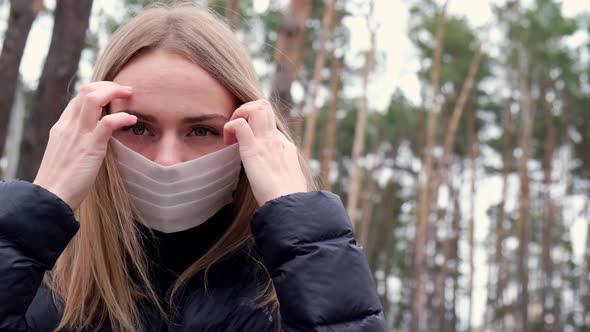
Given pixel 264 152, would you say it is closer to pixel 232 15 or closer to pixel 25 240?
pixel 25 240

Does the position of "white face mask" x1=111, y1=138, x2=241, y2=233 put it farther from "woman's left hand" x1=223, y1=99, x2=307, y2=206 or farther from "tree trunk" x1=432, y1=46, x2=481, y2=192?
"tree trunk" x1=432, y1=46, x2=481, y2=192

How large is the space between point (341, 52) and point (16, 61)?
1482 centimetres

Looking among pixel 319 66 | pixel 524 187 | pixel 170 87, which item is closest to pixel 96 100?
pixel 170 87

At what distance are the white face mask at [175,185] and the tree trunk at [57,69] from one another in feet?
11.3

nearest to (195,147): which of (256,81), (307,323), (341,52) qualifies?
(256,81)

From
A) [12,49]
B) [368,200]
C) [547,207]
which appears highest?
[12,49]

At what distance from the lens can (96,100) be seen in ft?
5.19

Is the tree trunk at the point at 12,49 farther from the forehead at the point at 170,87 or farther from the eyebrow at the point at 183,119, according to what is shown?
the eyebrow at the point at 183,119

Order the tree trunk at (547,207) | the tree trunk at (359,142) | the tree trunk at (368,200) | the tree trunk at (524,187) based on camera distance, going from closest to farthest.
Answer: the tree trunk at (359,142) → the tree trunk at (524,187) → the tree trunk at (368,200) → the tree trunk at (547,207)

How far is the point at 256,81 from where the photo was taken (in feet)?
5.92

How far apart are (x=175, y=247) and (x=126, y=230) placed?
0.11 meters

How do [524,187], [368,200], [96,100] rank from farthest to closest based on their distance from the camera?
Result: [368,200], [524,187], [96,100]

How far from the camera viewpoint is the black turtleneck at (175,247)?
1.64m

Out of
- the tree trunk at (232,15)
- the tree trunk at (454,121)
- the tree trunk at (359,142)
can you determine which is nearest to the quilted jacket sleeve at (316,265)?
the tree trunk at (232,15)
